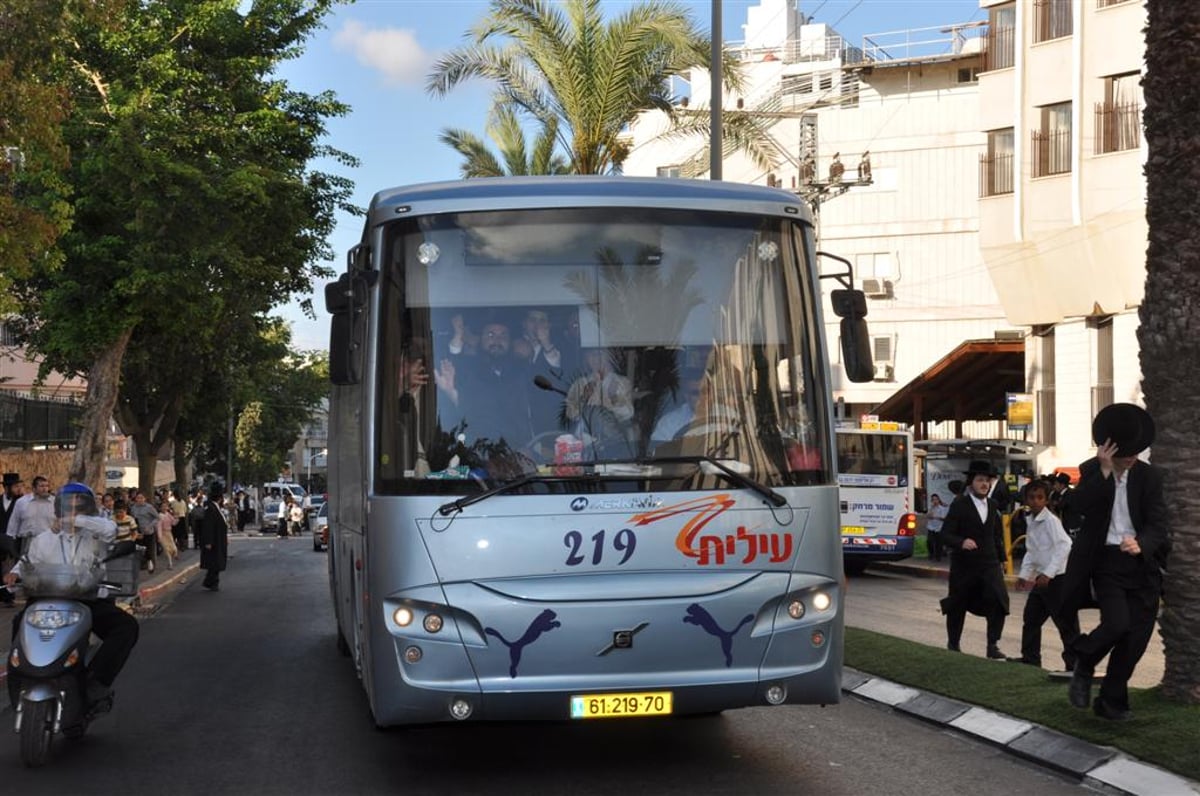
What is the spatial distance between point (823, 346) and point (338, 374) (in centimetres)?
262

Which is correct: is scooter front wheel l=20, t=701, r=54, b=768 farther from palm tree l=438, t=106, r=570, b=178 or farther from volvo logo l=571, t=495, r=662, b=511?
palm tree l=438, t=106, r=570, b=178

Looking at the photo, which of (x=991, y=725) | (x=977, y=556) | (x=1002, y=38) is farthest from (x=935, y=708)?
(x=1002, y=38)

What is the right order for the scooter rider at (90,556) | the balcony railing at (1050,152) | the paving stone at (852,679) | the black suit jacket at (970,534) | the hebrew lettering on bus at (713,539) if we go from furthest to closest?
the balcony railing at (1050,152)
the black suit jacket at (970,534)
the paving stone at (852,679)
the scooter rider at (90,556)
the hebrew lettering on bus at (713,539)

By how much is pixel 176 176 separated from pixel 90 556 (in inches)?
693

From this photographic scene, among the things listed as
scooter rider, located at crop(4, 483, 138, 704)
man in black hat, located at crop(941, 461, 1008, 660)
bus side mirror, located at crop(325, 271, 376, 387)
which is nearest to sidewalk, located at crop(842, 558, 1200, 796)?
man in black hat, located at crop(941, 461, 1008, 660)

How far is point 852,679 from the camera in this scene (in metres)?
12.9

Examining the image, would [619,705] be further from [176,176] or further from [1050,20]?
[1050,20]

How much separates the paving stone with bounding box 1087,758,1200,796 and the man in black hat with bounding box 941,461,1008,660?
15.8 feet

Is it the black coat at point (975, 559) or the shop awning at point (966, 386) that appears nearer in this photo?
the black coat at point (975, 559)

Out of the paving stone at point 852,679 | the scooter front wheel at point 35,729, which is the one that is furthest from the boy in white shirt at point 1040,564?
the scooter front wheel at point 35,729

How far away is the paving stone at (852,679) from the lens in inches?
495

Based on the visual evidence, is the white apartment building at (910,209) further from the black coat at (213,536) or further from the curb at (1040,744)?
the curb at (1040,744)

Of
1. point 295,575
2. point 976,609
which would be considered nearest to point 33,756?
point 976,609

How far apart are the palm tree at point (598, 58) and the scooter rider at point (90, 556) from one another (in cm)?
1899
